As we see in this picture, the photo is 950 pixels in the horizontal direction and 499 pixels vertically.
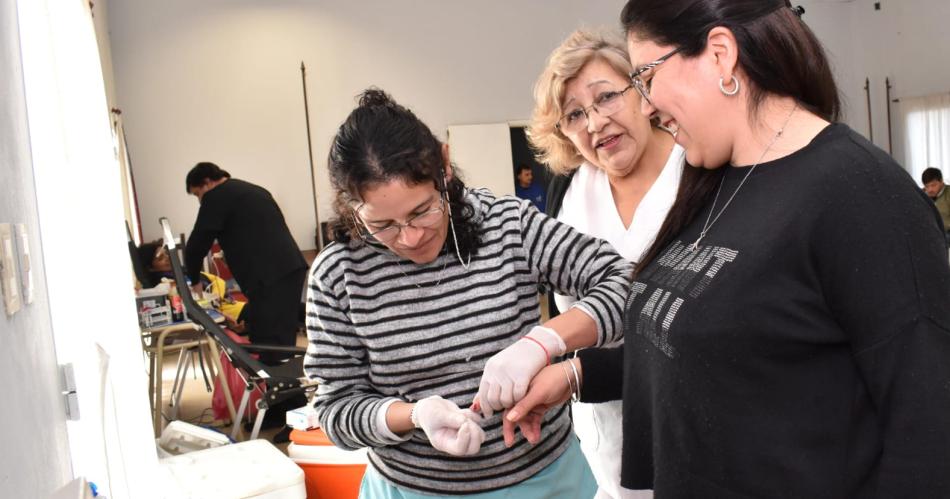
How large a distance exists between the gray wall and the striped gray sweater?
0.37m

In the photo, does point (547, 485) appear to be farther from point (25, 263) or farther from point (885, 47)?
point (885, 47)

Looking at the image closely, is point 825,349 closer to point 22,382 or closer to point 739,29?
point 739,29

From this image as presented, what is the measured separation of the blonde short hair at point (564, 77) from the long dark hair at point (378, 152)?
0.53 meters

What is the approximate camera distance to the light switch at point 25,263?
107 centimetres

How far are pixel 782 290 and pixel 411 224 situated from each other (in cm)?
54

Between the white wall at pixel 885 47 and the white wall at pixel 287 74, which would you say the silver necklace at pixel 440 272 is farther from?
the white wall at pixel 885 47

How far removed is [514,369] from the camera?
1.10 metres

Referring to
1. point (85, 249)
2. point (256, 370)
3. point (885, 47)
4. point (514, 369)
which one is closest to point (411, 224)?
point (514, 369)

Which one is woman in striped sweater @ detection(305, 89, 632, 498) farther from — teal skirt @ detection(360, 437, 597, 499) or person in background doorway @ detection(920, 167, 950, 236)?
person in background doorway @ detection(920, 167, 950, 236)

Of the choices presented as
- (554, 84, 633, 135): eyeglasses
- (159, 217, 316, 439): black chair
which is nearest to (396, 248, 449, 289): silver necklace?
(554, 84, 633, 135): eyeglasses

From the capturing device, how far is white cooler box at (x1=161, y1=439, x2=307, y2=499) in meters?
2.28

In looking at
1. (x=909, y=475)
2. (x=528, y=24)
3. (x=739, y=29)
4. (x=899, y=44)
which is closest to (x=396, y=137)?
(x=739, y=29)

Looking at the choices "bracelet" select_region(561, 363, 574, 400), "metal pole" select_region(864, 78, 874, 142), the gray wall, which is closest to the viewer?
the gray wall

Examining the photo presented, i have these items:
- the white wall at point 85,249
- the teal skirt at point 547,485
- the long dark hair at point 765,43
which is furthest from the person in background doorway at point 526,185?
the long dark hair at point 765,43
